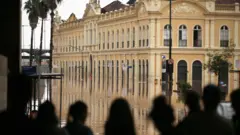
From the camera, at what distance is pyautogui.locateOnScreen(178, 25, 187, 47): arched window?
6606 centimetres

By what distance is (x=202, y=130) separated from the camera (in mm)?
7953

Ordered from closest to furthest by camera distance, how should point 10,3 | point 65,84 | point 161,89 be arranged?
point 10,3 < point 161,89 < point 65,84

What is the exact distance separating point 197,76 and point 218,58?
6.73 m

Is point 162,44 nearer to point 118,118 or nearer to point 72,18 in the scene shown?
point 72,18

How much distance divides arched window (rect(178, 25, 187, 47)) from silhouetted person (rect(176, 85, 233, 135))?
58.0 m

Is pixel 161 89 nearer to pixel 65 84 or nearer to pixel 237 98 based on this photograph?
pixel 65 84

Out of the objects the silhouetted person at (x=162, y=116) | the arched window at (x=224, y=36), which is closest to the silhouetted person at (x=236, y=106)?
the silhouetted person at (x=162, y=116)

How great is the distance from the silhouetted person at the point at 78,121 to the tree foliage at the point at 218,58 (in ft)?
167

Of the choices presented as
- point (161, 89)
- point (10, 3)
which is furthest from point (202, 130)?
point (161, 89)

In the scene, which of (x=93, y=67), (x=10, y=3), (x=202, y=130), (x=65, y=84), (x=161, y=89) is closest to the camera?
(x=202, y=130)

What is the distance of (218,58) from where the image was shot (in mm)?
58531

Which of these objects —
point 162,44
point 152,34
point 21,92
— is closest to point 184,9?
point 152,34

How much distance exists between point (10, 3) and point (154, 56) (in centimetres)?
5194

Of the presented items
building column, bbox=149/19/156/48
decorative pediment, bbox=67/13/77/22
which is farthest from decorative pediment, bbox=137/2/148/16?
decorative pediment, bbox=67/13/77/22
